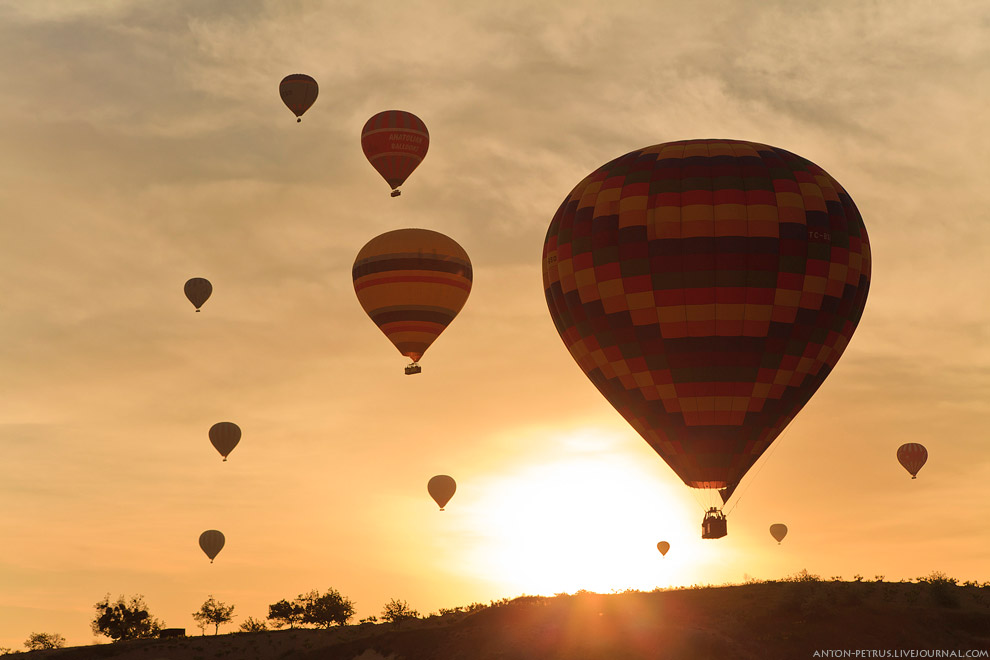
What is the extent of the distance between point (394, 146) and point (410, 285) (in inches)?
392

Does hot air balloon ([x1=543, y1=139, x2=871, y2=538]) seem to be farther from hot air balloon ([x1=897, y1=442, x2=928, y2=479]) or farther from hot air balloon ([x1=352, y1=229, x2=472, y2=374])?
hot air balloon ([x1=897, y1=442, x2=928, y2=479])

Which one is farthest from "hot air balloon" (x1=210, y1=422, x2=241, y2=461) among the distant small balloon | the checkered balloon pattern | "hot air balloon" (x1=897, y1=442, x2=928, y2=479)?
"hot air balloon" (x1=897, y1=442, x2=928, y2=479)

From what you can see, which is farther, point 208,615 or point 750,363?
point 208,615

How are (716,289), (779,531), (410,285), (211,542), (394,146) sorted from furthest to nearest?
(779,531) → (211,542) → (394,146) → (410,285) → (716,289)

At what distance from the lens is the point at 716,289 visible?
49281mm

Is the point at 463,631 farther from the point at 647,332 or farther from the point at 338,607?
the point at 338,607

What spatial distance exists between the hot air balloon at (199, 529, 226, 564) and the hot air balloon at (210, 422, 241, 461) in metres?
4.80

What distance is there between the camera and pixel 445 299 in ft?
222

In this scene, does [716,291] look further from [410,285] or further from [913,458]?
[913,458]

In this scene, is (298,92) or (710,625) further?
(298,92)

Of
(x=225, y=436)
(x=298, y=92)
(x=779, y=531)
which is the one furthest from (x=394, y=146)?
(x=779, y=531)

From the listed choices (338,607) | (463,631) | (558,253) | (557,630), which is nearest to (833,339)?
(558,253)

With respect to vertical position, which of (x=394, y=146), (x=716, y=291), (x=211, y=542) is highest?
(x=394, y=146)

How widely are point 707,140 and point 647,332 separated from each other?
8.75 meters
